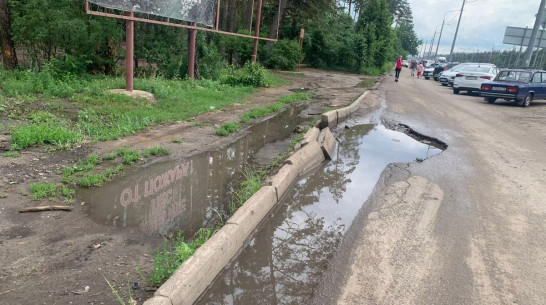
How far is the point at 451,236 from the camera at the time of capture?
4.00 metres

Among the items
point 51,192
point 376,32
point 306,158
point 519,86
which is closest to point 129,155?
point 51,192

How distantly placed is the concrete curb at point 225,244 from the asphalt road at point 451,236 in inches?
35.2

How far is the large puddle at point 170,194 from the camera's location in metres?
4.04

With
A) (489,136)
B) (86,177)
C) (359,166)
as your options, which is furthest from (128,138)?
(489,136)

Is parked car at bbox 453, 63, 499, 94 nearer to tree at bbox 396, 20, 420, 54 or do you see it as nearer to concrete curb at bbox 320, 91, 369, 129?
concrete curb at bbox 320, 91, 369, 129

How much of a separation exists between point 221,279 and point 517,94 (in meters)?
15.9

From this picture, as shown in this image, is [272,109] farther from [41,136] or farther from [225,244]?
[225,244]

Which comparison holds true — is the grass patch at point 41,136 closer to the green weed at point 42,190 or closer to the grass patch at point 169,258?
the green weed at point 42,190

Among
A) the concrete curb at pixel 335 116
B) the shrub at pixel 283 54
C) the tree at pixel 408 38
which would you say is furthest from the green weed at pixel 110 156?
the tree at pixel 408 38

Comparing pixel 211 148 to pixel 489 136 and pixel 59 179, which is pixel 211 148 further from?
pixel 489 136

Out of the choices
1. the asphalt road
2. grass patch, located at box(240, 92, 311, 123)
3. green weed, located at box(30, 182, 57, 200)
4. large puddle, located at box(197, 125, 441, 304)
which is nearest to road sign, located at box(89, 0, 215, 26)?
grass patch, located at box(240, 92, 311, 123)

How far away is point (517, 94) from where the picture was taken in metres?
14.8

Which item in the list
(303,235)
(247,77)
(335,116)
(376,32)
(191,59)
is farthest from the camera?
(376,32)

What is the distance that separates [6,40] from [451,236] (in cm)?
1292
